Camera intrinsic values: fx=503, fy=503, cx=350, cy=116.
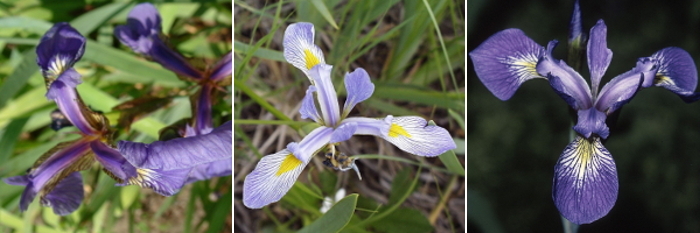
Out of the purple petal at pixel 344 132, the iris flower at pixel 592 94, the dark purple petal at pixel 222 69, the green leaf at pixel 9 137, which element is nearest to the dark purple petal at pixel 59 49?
the dark purple petal at pixel 222 69

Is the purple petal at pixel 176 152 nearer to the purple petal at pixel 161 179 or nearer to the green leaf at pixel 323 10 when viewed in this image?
the purple petal at pixel 161 179

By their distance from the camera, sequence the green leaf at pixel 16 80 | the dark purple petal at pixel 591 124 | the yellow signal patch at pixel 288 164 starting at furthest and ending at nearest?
the green leaf at pixel 16 80 → the yellow signal patch at pixel 288 164 → the dark purple petal at pixel 591 124

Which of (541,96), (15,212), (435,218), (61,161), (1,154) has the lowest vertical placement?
(15,212)

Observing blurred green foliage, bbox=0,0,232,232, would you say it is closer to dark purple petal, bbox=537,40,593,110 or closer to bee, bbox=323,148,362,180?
bee, bbox=323,148,362,180

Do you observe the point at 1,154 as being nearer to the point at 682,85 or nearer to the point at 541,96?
the point at 541,96

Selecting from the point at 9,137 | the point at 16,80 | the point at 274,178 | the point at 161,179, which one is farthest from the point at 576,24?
the point at 9,137

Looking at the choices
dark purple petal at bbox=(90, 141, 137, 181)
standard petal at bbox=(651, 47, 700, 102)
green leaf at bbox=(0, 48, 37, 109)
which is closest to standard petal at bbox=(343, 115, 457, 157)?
standard petal at bbox=(651, 47, 700, 102)

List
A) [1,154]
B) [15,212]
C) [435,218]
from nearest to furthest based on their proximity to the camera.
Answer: [435,218], [1,154], [15,212]

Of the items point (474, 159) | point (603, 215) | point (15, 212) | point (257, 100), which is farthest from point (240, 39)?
point (15, 212)
